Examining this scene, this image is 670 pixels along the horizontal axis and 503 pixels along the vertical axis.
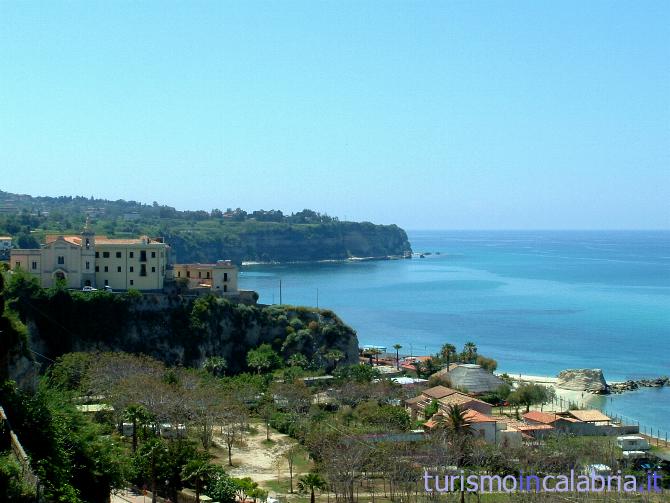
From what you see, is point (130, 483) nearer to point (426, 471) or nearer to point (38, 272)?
point (426, 471)

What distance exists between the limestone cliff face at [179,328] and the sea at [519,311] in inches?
719

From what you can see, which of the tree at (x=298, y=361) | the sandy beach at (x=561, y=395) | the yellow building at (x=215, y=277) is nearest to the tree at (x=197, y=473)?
the tree at (x=298, y=361)

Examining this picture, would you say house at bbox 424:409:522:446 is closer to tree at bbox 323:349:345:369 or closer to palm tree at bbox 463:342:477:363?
tree at bbox 323:349:345:369

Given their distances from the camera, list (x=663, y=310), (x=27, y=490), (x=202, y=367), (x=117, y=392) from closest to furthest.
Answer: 1. (x=27, y=490)
2. (x=117, y=392)
3. (x=202, y=367)
4. (x=663, y=310)

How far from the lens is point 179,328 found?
52.1m

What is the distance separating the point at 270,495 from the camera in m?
28.6

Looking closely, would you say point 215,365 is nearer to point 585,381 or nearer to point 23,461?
point 585,381

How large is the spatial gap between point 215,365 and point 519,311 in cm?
6358

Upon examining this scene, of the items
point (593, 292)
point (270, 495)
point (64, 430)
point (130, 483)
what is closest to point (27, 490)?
point (64, 430)

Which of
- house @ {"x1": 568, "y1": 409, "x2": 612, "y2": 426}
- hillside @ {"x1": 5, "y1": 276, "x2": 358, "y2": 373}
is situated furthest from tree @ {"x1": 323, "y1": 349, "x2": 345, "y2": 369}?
house @ {"x1": 568, "y1": 409, "x2": 612, "y2": 426}

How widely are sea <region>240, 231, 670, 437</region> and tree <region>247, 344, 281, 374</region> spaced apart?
20.3 meters

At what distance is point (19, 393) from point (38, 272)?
107 ft

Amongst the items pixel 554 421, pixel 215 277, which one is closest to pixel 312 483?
pixel 554 421

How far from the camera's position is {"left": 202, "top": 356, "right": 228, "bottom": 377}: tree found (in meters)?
50.0
